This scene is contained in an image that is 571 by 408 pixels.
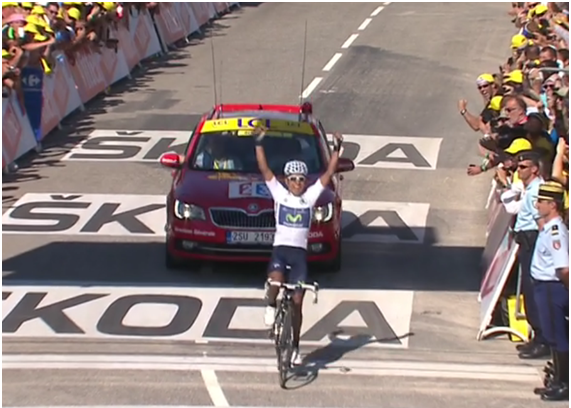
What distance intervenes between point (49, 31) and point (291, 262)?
39.4ft

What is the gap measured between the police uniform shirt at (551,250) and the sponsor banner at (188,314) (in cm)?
209

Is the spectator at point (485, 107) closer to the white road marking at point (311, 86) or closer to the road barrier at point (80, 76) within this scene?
the road barrier at point (80, 76)

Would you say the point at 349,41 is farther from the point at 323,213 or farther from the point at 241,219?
the point at 241,219

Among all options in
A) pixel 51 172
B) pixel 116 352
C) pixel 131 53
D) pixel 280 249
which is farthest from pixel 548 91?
pixel 131 53

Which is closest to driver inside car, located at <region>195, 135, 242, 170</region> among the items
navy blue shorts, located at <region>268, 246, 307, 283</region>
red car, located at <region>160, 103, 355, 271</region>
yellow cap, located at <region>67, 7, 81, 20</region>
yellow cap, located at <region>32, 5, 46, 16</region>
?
red car, located at <region>160, 103, 355, 271</region>

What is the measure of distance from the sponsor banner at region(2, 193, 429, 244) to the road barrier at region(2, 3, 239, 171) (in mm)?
2096

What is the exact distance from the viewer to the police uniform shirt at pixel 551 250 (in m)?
9.34

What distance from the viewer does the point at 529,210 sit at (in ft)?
33.8

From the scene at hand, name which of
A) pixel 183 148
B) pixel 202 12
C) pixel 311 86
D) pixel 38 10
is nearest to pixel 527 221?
pixel 183 148

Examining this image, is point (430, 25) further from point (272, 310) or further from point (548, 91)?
point (272, 310)

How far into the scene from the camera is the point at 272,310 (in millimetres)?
10250

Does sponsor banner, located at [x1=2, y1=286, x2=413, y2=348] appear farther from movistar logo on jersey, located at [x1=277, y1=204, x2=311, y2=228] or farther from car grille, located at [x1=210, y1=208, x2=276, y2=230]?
movistar logo on jersey, located at [x1=277, y1=204, x2=311, y2=228]

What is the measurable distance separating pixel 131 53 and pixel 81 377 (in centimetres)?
1731

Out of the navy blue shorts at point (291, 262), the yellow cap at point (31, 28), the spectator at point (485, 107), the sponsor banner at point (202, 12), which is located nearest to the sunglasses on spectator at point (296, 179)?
the navy blue shorts at point (291, 262)
